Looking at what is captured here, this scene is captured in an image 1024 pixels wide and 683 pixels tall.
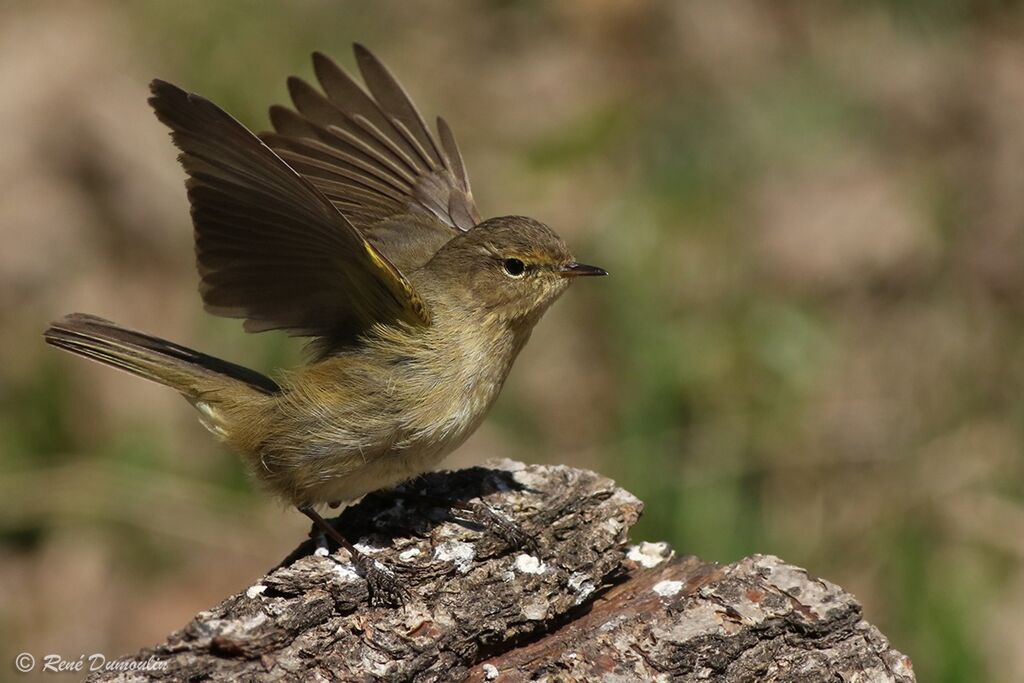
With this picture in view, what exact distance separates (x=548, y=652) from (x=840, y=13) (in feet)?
24.6

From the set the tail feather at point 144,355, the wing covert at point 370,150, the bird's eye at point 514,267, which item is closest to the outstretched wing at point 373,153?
the wing covert at point 370,150

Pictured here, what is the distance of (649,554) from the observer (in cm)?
472

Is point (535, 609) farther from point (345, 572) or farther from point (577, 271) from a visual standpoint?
point (577, 271)

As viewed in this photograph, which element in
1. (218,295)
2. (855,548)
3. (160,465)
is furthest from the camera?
(160,465)

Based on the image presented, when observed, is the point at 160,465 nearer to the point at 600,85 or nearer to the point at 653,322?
the point at 653,322

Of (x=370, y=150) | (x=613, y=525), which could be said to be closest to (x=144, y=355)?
(x=370, y=150)

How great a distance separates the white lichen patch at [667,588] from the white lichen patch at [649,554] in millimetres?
185

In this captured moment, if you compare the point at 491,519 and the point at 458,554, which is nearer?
the point at 458,554

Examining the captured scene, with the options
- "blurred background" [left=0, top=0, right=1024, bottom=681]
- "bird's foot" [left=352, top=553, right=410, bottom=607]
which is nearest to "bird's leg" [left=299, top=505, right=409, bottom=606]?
"bird's foot" [left=352, top=553, right=410, bottom=607]

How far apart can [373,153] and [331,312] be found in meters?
0.98

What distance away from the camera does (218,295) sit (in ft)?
16.0

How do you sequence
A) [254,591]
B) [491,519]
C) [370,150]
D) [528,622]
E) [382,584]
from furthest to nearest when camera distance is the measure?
1. [370,150]
2. [491,519]
3. [528,622]
4. [382,584]
5. [254,591]

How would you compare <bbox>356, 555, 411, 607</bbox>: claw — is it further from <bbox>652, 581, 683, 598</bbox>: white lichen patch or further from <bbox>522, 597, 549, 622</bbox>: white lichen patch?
<bbox>652, 581, 683, 598</bbox>: white lichen patch

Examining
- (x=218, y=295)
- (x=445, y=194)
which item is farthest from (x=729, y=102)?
(x=218, y=295)
